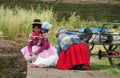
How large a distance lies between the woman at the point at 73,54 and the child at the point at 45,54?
231mm

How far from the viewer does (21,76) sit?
2799 mm

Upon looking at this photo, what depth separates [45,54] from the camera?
8.29 meters

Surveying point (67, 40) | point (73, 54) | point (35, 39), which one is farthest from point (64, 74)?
point (35, 39)

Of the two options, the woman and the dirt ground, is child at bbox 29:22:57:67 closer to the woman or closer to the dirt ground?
the woman

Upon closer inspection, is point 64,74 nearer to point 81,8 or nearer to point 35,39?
point 35,39

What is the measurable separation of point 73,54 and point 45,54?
0.85 m

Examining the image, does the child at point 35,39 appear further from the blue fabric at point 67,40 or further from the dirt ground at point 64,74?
the dirt ground at point 64,74

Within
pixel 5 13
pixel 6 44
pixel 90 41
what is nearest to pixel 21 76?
pixel 6 44

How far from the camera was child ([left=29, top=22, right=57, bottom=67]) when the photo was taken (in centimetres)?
796

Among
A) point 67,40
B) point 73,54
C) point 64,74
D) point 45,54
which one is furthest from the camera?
point 45,54

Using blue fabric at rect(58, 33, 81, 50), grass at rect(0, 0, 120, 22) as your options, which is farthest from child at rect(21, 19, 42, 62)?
grass at rect(0, 0, 120, 22)

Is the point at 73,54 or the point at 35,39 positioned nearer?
the point at 73,54

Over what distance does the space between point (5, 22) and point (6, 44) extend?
970cm

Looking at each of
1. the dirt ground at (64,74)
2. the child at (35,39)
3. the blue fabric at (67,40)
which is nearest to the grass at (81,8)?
the child at (35,39)
